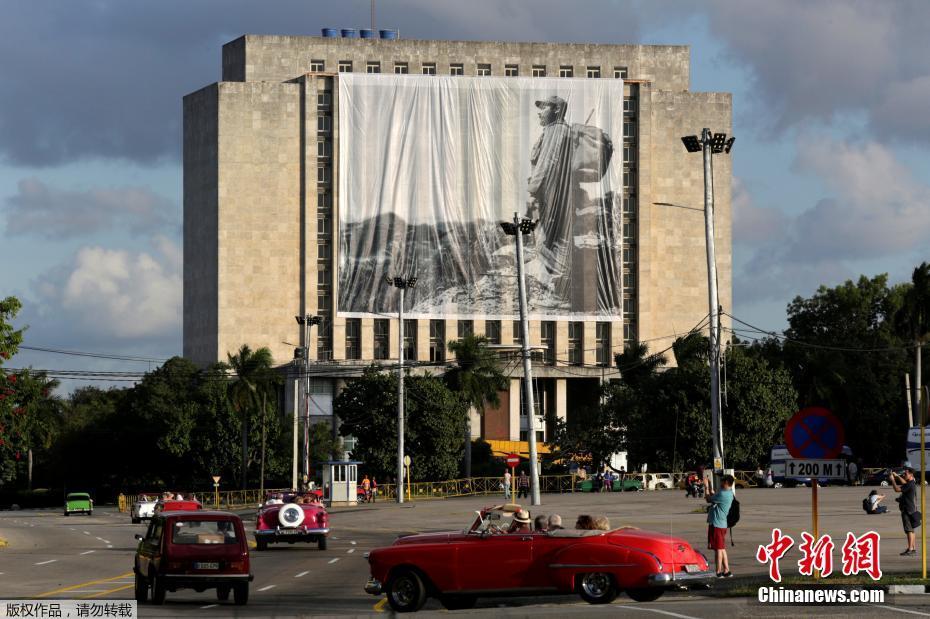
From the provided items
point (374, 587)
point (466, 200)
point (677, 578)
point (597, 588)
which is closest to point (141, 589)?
point (374, 587)

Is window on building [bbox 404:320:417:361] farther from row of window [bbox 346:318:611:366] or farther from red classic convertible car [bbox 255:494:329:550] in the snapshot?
red classic convertible car [bbox 255:494:329:550]

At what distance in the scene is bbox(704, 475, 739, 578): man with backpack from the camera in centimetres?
2498

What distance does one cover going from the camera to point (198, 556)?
76.4 ft

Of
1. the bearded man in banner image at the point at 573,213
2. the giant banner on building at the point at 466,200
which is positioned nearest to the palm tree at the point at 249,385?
the giant banner on building at the point at 466,200

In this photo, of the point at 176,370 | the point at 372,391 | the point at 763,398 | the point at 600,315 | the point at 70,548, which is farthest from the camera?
the point at 600,315

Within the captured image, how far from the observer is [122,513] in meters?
91.3

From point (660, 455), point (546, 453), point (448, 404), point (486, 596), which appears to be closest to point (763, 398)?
point (660, 455)

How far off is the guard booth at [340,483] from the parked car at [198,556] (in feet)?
174

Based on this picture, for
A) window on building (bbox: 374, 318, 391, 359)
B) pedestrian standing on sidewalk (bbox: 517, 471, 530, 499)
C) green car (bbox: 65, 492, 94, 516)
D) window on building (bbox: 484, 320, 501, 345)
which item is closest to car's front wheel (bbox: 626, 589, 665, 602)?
pedestrian standing on sidewalk (bbox: 517, 471, 530, 499)

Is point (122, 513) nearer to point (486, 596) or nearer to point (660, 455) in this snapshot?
point (660, 455)

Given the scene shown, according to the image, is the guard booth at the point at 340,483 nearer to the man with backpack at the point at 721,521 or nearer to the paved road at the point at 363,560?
the paved road at the point at 363,560

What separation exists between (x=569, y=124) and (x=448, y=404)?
4348 cm

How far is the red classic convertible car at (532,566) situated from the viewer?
20.7 metres

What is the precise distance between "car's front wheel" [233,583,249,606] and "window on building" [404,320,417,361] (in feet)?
380
